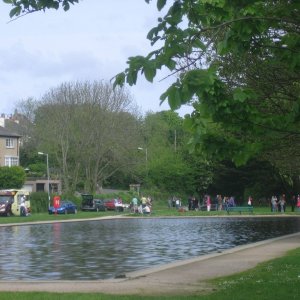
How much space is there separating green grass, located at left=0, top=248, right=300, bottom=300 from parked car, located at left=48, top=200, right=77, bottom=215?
147 ft

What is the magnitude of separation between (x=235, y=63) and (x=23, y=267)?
8529 millimetres

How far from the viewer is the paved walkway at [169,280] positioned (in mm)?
11219

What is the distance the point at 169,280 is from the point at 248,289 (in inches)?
88.1

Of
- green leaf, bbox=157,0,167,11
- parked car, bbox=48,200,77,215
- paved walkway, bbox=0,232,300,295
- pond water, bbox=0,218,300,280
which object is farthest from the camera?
parked car, bbox=48,200,77,215

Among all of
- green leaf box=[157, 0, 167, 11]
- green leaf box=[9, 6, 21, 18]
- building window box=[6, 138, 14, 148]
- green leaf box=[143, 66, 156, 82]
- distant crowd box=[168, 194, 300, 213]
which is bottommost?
distant crowd box=[168, 194, 300, 213]

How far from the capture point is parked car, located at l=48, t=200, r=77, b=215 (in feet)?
189

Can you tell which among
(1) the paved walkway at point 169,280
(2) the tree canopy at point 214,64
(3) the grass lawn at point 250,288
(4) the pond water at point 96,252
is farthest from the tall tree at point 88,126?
(2) the tree canopy at point 214,64

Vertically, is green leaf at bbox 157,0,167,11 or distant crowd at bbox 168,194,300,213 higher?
green leaf at bbox 157,0,167,11

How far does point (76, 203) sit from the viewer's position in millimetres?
65750

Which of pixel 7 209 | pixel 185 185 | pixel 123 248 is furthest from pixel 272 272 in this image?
pixel 185 185

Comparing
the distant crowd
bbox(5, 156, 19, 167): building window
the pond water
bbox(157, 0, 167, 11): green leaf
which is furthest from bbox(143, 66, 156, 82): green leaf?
bbox(5, 156, 19, 167): building window

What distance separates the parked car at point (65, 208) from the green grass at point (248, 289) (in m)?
44.7

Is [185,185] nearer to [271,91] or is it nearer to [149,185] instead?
[149,185]

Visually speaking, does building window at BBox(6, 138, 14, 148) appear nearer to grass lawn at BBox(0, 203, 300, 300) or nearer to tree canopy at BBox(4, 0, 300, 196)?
grass lawn at BBox(0, 203, 300, 300)
